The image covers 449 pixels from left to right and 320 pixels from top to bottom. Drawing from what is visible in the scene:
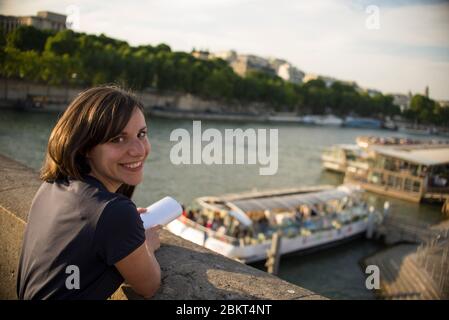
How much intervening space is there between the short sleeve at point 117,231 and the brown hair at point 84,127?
21cm

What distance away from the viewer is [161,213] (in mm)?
1712

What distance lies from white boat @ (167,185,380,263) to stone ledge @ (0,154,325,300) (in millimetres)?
8445

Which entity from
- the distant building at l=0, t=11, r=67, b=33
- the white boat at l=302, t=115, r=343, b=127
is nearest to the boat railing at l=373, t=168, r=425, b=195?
the distant building at l=0, t=11, r=67, b=33

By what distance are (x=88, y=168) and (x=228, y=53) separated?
366 ft

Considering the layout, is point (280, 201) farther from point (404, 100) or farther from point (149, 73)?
point (149, 73)

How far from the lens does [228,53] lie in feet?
360

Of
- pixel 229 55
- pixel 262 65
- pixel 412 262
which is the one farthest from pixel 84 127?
pixel 229 55

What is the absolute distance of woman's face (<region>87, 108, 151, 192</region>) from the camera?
1.33 metres

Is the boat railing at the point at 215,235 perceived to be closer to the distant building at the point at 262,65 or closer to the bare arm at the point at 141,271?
the bare arm at the point at 141,271

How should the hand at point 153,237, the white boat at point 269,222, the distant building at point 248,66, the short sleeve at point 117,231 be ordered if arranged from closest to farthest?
1. the short sleeve at point 117,231
2. the hand at point 153,237
3. the white boat at point 269,222
4. the distant building at point 248,66

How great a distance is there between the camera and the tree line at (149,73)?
33156 mm

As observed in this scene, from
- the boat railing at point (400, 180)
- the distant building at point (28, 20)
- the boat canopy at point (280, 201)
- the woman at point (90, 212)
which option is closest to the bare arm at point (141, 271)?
the woman at point (90, 212)

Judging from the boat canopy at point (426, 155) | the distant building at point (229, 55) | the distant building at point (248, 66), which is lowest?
the boat canopy at point (426, 155)
